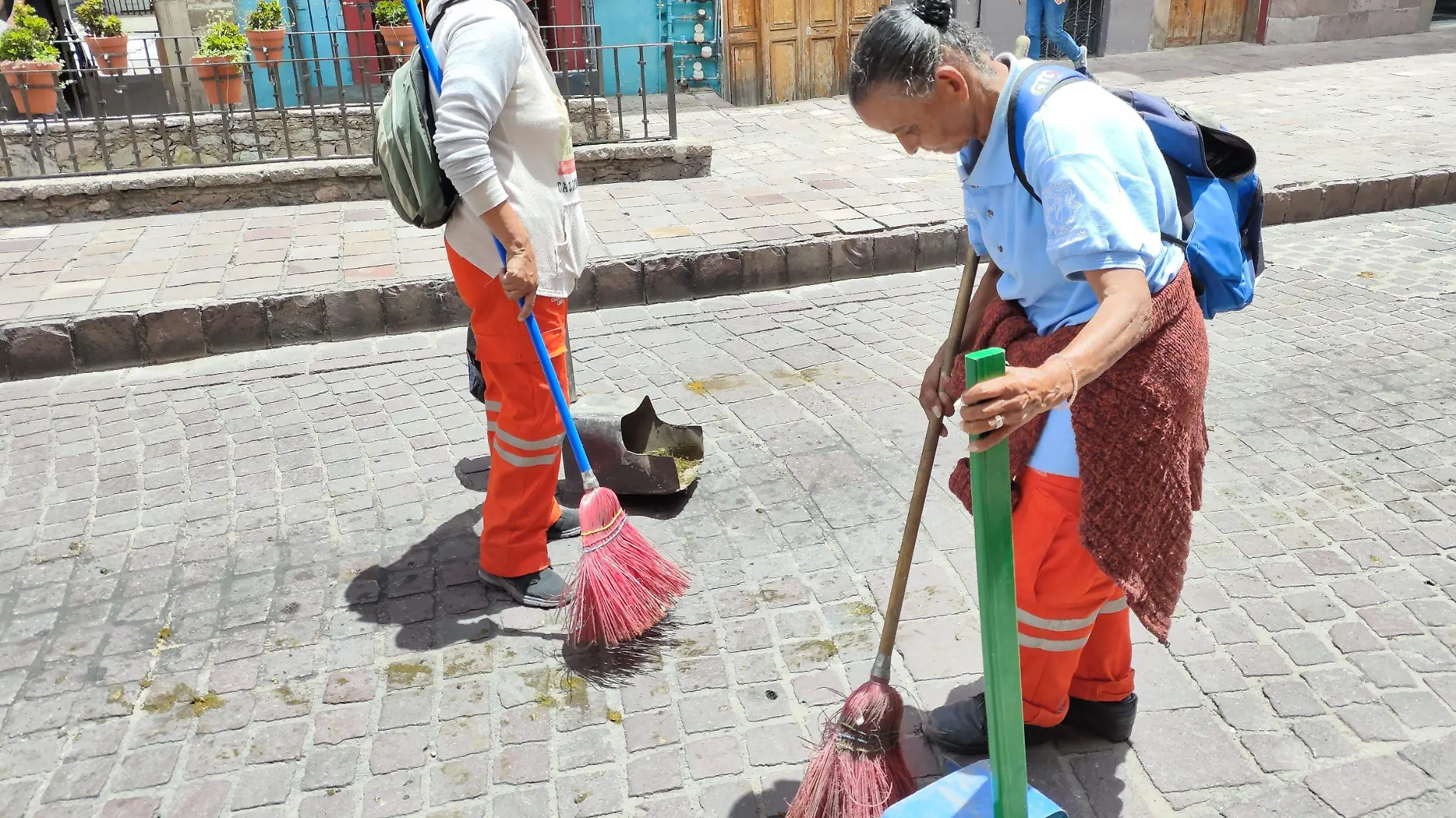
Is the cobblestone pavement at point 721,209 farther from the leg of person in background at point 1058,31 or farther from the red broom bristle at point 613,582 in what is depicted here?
the red broom bristle at point 613,582

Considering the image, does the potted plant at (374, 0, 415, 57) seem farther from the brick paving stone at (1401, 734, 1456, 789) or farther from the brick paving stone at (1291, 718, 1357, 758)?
the brick paving stone at (1401, 734, 1456, 789)

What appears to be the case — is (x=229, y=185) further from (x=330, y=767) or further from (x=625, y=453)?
(x=330, y=767)

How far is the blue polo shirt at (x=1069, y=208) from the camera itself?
1886 millimetres

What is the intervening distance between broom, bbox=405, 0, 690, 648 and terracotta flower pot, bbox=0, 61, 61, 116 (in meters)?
7.09

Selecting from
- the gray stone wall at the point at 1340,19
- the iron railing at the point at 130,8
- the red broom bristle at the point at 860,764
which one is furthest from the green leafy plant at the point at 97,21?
the gray stone wall at the point at 1340,19

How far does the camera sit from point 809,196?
7.56 metres


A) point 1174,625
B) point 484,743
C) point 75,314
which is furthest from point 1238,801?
point 75,314

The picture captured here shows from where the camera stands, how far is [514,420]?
3330 mm

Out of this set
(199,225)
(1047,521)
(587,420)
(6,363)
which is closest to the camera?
(1047,521)

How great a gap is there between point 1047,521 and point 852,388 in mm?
2641

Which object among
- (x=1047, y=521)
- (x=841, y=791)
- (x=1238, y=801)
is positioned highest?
(x=1047, y=521)

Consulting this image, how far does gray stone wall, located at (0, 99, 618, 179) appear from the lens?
27.6 feet

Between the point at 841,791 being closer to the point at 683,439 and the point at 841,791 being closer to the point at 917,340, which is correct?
the point at 683,439

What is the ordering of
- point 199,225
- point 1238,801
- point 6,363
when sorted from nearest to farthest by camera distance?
1. point 1238,801
2. point 6,363
3. point 199,225
